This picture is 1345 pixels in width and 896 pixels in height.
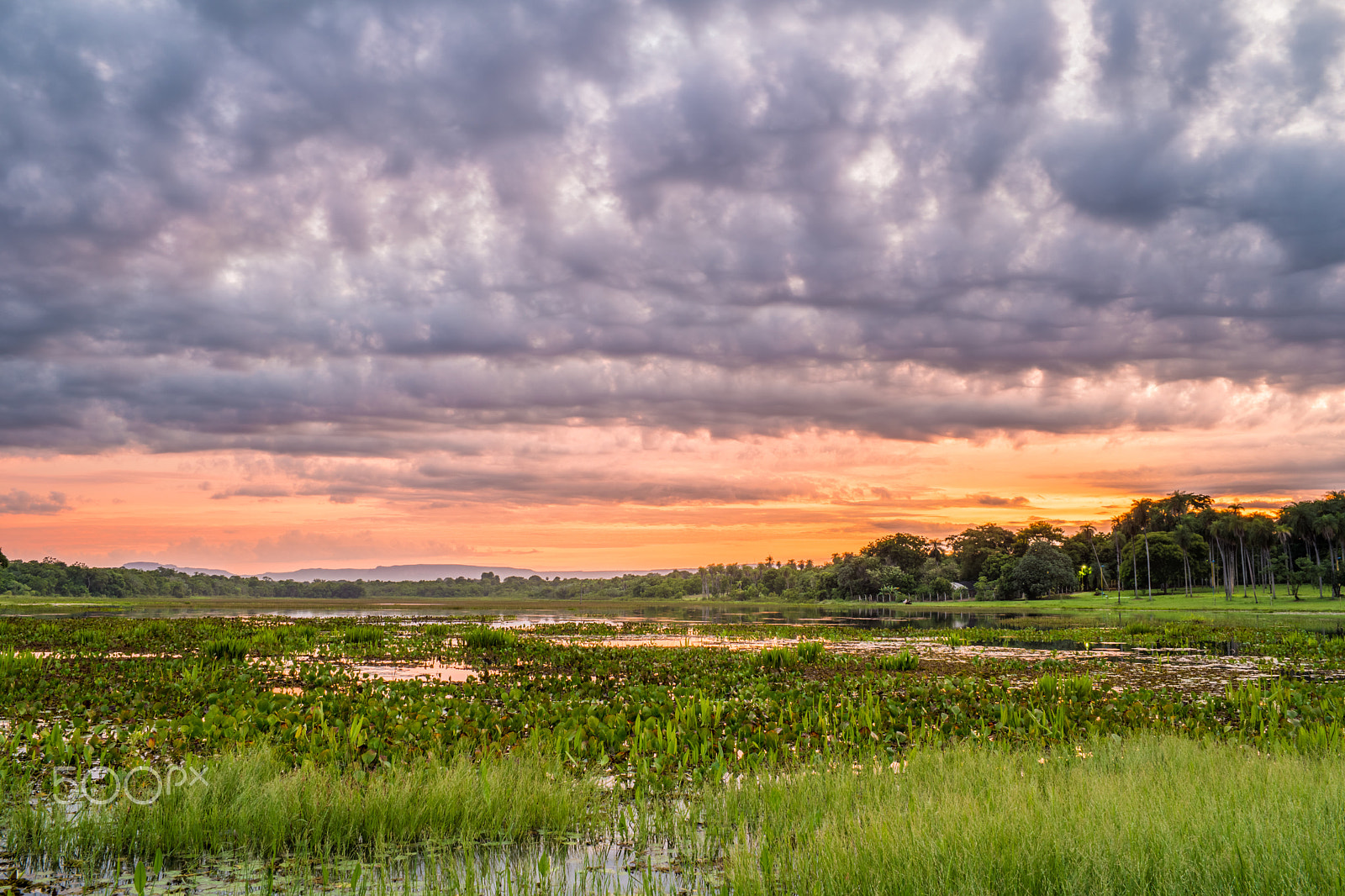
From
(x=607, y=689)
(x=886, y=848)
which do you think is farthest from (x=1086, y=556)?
(x=886, y=848)

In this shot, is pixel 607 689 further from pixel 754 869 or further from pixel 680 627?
pixel 680 627

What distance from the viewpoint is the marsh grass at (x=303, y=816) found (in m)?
6.30

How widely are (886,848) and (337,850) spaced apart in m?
4.88

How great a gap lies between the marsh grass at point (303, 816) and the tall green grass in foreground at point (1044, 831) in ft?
6.59

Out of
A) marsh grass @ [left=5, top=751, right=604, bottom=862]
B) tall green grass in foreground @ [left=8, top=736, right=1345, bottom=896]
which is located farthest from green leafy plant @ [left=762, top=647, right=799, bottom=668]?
marsh grass @ [left=5, top=751, right=604, bottom=862]

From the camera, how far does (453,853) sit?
20.9ft

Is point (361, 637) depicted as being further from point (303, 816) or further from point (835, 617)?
point (835, 617)

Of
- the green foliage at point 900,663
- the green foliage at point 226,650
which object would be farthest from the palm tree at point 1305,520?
the green foliage at point 226,650

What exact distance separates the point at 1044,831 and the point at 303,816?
6.59 meters

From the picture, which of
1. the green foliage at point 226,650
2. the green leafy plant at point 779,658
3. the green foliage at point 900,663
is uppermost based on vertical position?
the green foliage at point 226,650

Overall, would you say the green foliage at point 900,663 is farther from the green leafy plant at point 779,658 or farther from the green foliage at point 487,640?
the green foliage at point 487,640

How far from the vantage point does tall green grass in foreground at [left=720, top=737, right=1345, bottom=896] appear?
4.96 m

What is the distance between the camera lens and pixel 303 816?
6961 mm

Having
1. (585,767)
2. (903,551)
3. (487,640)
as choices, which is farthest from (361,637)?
(903,551)
